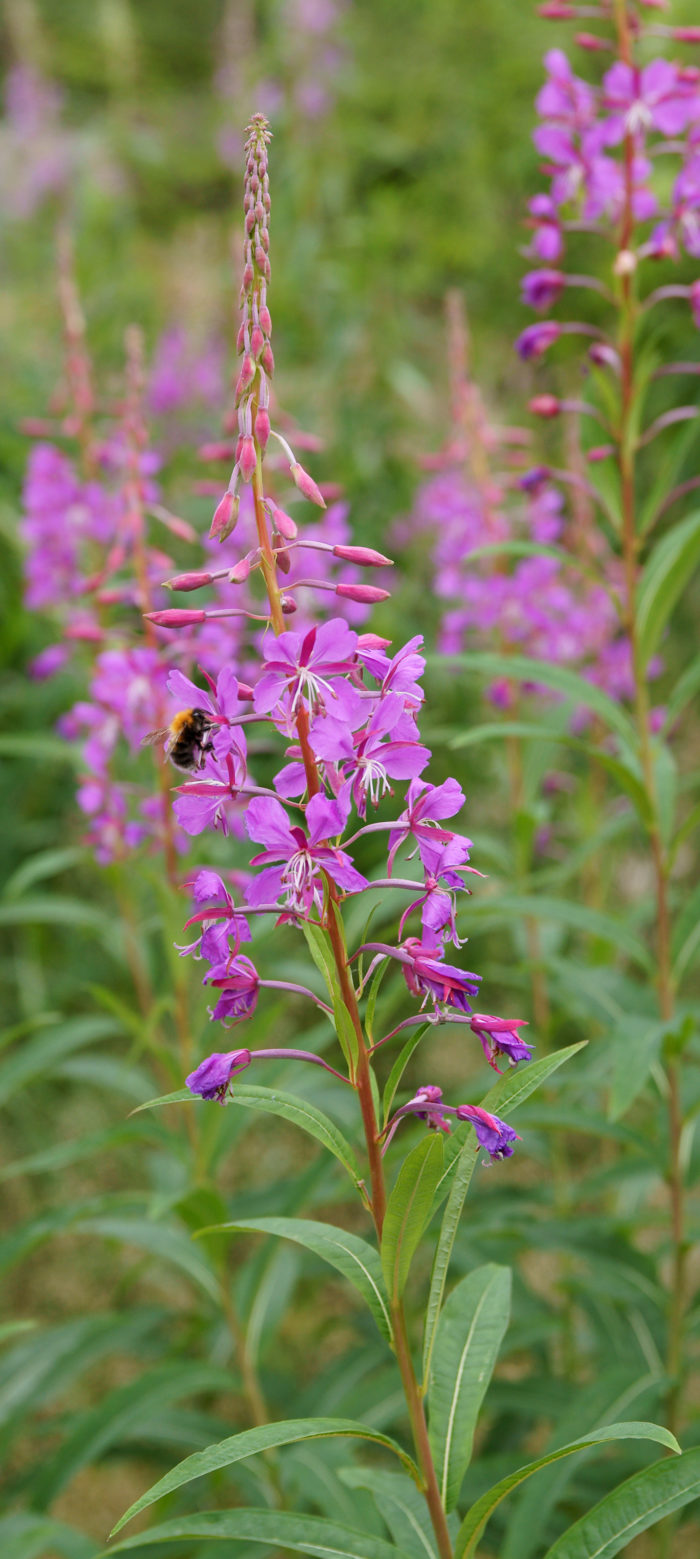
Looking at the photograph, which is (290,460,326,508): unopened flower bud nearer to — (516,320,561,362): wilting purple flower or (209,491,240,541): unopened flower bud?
(209,491,240,541): unopened flower bud

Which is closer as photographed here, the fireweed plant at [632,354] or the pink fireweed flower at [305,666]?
the pink fireweed flower at [305,666]

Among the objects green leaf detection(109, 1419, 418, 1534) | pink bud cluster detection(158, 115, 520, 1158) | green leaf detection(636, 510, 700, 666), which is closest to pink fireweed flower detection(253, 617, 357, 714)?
pink bud cluster detection(158, 115, 520, 1158)

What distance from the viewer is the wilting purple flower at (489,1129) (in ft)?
3.90

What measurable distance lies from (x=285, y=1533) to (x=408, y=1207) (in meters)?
0.50

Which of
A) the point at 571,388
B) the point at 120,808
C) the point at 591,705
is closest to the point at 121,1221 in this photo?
the point at 120,808

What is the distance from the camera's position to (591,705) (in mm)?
2109

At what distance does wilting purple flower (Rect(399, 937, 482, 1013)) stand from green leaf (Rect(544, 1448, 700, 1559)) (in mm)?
627

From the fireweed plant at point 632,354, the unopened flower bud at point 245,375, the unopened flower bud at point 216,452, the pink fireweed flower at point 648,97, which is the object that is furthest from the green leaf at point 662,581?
the unopened flower bud at point 245,375

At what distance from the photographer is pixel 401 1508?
1.56m

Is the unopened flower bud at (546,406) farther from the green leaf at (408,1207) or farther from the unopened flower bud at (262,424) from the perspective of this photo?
the green leaf at (408,1207)

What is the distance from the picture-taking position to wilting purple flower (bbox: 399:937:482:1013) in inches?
46.2

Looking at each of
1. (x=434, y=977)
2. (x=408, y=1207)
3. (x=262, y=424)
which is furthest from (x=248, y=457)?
(x=408, y=1207)

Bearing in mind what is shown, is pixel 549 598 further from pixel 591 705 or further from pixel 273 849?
pixel 273 849

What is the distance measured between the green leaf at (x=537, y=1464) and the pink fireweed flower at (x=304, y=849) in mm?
608
